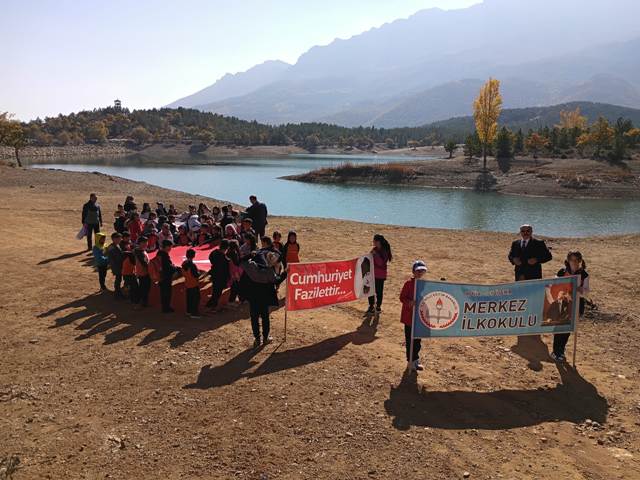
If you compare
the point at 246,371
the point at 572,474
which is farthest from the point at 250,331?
the point at 572,474

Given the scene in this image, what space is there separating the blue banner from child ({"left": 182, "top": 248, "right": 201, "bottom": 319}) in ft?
15.3

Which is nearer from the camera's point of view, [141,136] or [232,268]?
[232,268]

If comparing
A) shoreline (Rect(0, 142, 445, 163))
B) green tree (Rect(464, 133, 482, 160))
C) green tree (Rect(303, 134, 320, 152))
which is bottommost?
green tree (Rect(464, 133, 482, 160))

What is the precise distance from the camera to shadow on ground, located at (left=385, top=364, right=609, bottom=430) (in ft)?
21.3

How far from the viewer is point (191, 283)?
1002 centimetres

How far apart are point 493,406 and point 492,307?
163 centimetres

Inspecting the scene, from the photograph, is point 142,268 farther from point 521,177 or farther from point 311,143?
point 311,143

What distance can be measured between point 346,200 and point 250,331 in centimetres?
4480

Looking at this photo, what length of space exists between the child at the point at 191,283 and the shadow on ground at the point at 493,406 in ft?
15.6

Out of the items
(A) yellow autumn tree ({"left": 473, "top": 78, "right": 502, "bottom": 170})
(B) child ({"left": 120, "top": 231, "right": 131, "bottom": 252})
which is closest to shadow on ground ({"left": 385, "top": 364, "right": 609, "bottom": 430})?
(B) child ({"left": 120, "top": 231, "right": 131, "bottom": 252})

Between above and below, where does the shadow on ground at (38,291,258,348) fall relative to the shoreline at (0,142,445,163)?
below

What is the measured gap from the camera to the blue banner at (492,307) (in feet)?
25.3

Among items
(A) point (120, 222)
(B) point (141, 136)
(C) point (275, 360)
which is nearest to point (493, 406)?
(C) point (275, 360)

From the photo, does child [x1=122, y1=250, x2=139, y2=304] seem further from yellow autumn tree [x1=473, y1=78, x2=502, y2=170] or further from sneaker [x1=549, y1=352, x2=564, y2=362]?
yellow autumn tree [x1=473, y1=78, x2=502, y2=170]
